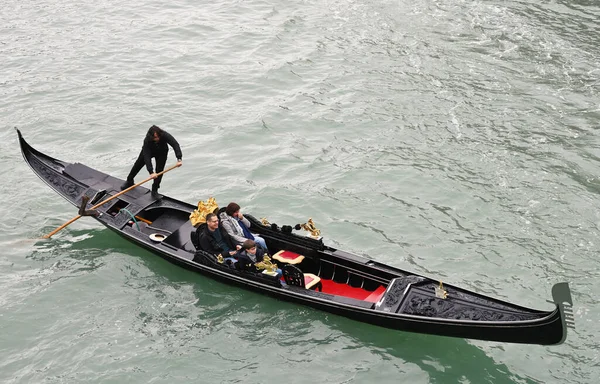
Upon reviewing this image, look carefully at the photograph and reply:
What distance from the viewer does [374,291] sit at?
9.85 metres

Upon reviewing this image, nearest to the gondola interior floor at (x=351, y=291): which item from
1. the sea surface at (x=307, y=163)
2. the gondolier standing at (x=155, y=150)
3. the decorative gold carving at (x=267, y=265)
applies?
the sea surface at (x=307, y=163)

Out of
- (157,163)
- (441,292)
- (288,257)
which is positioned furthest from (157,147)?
(441,292)

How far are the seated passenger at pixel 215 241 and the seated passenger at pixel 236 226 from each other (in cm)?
9

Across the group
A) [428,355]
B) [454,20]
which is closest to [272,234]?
[428,355]

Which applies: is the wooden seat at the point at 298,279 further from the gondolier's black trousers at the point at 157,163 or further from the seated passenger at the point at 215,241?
the gondolier's black trousers at the point at 157,163

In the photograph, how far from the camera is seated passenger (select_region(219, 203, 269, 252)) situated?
10.3m

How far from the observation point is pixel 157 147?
37.4 ft

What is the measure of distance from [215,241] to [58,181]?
3.36 metres

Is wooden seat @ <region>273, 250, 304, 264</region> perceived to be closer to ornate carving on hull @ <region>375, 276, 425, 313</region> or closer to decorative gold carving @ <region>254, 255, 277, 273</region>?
decorative gold carving @ <region>254, 255, 277, 273</region>

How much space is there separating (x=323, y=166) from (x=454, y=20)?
7803 millimetres

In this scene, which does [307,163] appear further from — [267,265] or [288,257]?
[267,265]

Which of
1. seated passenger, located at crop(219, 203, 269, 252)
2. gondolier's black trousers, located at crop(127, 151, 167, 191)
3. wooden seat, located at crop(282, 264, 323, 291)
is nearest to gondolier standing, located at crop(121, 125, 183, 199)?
gondolier's black trousers, located at crop(127, 151, 167, 191)

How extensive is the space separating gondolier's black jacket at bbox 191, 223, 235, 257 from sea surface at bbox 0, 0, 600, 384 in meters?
0.70

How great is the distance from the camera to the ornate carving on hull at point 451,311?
848cm
